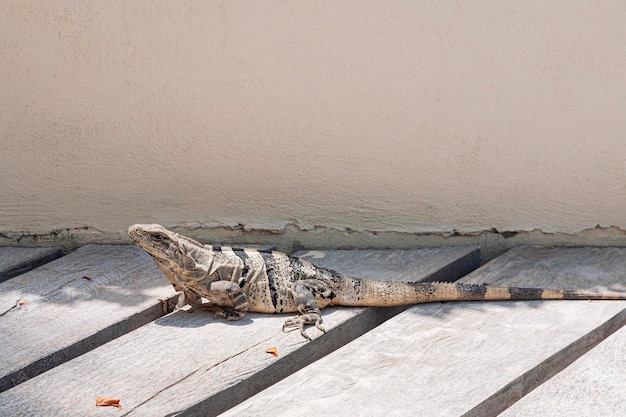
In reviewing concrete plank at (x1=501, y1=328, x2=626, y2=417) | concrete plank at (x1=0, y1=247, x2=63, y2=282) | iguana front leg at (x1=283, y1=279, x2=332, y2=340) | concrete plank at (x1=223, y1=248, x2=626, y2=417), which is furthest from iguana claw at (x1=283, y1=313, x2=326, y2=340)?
concrete plank at (x1=0, y1=247, x2=63, y2=282)

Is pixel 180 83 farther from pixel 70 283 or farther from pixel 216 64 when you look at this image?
pixel 70 283

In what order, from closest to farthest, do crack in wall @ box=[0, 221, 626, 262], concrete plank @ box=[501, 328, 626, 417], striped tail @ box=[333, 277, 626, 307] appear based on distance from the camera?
concrete plank @ box=[501, 328, 626, 417]
striped tail @ box=[333, 277, 626, 307]
crack in wall @ box=[0, 221, 626, 262]

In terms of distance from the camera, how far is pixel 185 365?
140 inches

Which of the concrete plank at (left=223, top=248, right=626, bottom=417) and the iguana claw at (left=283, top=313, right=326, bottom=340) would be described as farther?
the iguana claw at (left=283, top=313, right=326, bottom=340)

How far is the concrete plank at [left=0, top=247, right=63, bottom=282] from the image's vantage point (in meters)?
4.91

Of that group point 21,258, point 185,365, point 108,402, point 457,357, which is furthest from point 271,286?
point 21,258

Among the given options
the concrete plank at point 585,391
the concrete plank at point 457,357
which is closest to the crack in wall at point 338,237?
the concrete plank at point 457,357

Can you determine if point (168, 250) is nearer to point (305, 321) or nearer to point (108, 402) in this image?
point (305, 321)

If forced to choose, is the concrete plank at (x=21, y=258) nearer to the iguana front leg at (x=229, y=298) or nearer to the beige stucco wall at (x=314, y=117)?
the beige stucco wall at (x=314, y=117)

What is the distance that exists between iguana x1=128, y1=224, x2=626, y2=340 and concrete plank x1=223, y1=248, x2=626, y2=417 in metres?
0.07

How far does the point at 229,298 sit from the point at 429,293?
102 centimetres

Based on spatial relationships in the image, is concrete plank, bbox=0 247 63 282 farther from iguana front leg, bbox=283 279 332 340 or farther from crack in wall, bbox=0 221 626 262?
iguana front leg, bbox=283 279 332 340

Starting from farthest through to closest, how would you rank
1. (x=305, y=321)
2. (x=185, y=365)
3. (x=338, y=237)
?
(x=338, y=237) → (x=305, y=321) → (x=185, y=365)

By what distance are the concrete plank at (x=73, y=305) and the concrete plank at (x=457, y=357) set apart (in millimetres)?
1019
